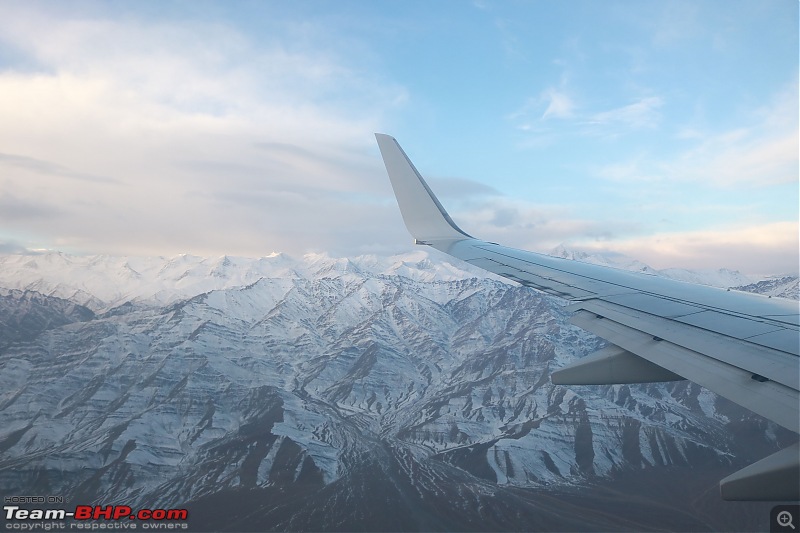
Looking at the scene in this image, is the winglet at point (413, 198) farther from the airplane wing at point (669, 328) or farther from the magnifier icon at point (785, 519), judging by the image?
the magnifier icon at point (785, 519)

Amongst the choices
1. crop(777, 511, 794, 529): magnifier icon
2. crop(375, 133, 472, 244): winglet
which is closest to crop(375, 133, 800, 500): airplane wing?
crop(375, 133, 472, 244): winglet

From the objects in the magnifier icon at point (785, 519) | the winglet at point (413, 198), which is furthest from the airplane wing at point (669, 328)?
the magnifier icon at point (785, 519)

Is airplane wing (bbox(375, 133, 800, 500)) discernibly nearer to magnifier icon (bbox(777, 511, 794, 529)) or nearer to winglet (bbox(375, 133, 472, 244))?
winglet (bbox(375, 133, 472, 244))

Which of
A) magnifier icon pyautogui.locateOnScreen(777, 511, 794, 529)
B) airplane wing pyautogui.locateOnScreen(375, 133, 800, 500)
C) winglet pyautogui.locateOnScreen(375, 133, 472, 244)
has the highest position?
winglet pyautogui.locateOnScreen(375, 133, 472, 244)

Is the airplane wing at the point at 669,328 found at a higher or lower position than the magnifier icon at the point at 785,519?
higher

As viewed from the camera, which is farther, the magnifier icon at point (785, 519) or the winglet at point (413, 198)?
the winglet at point (413, 198)

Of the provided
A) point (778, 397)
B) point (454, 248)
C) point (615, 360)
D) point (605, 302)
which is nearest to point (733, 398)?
point (778, 397)

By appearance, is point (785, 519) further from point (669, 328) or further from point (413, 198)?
point (413, 198)

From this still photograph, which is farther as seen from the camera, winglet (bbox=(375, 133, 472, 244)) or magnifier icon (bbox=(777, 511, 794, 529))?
winglet (bbox=(375, 133, 472, 244))
